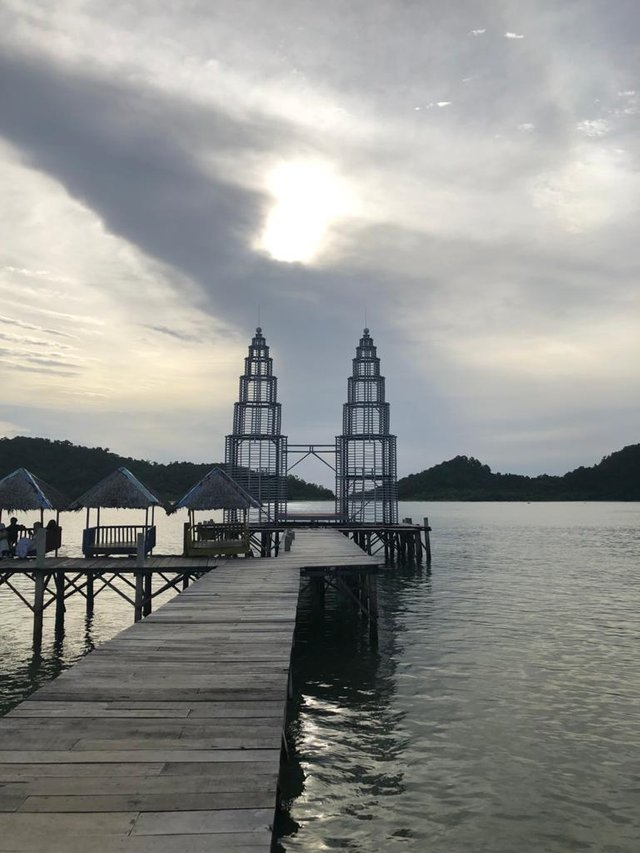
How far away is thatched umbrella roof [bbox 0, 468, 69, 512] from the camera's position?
2345cm

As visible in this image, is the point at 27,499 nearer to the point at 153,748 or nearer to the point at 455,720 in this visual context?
the point at 455,720

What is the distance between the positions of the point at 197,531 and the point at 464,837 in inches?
676

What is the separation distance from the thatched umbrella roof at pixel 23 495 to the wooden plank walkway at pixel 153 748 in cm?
1306

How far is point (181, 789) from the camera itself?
5.88 m

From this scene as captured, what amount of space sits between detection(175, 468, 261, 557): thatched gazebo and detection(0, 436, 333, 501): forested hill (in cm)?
10343

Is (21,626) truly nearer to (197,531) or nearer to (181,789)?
(197,531)

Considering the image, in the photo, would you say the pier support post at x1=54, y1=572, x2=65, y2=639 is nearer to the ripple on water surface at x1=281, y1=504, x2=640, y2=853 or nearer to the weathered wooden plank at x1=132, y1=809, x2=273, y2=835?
the ripple on water surface at x1=281, y1=504, x2=640, y2=853

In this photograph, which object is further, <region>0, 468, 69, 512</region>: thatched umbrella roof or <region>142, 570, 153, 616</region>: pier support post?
<region>0, 468, 69, 512</region>: thatched umbrella roof

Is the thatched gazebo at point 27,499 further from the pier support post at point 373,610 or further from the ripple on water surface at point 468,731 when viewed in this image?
the pier support post at point 373,610

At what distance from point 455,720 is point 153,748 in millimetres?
7923

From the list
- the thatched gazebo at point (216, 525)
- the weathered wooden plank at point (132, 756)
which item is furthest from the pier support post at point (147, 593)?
the weathered wooden plank at point (132, 756)

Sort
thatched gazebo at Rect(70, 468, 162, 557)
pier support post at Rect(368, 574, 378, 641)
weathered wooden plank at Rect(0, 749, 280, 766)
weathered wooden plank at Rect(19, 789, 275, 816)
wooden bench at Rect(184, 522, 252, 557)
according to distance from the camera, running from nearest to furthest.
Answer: weathered wooden plank at Rect(19, 789, 275, 816) → weathered wooden plank at Rect(0, 749, 280, 766) → pier support post at Rect(368, 574, 378, 641) → thatched gazebo at Rect(70, 468, 162, 557) → wooden bench at Rect(184, 522, 252, 557)

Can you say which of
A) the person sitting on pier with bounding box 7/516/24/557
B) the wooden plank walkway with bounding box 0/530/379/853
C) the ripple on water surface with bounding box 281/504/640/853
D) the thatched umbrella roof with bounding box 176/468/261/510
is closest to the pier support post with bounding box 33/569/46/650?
the person sitting on pier with bounding box 7/516/24/557

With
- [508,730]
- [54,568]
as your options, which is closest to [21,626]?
[54,568]
